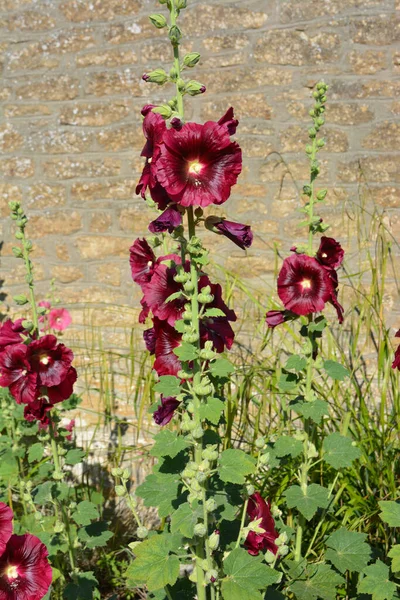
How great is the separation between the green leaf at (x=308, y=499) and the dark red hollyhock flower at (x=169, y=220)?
869 millimetres

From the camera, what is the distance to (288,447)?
5.98 ft

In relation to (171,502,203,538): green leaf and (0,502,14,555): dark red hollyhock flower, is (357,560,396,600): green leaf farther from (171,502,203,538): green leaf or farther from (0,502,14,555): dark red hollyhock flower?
(0,502,14,555): dark red hollyhock flower

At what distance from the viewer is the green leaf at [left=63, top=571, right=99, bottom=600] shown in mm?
1833

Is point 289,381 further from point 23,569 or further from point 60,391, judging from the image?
point 23,569

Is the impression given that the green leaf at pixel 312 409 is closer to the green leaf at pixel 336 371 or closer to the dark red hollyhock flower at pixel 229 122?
the green leaf at pixel 336 371

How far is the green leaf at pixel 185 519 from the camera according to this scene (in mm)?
1254

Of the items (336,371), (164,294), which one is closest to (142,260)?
(164,294)

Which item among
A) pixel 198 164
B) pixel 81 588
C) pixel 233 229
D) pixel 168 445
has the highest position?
pixel 198 164

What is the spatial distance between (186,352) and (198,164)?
1.18 ft

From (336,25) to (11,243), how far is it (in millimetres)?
2453

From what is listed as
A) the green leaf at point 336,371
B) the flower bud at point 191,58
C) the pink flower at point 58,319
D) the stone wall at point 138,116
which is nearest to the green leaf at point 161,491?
the green leaf at point 336,371

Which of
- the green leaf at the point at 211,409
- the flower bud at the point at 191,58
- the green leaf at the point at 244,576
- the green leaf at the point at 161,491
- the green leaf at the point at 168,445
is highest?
the flower bud at the point at 191,58

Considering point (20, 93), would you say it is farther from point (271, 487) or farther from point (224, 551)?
point (224, 551)

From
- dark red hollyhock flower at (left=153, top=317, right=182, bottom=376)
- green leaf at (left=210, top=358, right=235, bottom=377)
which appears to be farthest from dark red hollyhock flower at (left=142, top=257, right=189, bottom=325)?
green leaf at (left=210, top=358, right=235, bottom=377)
